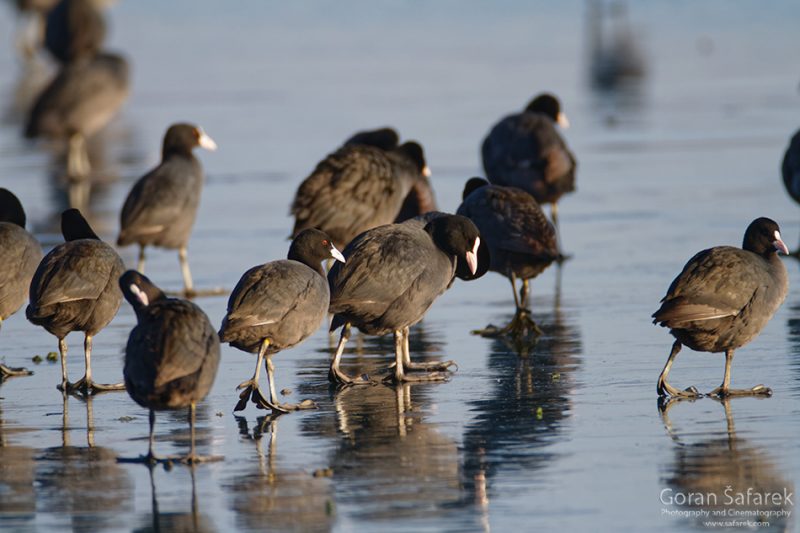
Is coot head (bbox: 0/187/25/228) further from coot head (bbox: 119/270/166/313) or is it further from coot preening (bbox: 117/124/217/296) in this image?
coot head (bbox: 119/270/166/313)

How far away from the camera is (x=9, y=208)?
12.2 meters

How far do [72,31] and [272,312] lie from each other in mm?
26162

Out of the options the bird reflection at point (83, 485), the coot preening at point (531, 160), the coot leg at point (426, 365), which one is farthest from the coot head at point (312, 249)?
the coot preening at point (531, 160)

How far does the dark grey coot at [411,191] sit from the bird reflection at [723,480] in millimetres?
6340

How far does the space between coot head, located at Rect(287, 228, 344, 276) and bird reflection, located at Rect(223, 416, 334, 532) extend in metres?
1.94

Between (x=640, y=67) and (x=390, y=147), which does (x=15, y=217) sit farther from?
(x=640, y=67)

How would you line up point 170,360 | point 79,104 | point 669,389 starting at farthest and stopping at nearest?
point 79,104 → point 669,389 → point 170,360

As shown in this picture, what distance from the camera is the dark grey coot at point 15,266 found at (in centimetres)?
1159

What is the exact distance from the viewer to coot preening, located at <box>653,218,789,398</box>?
9961 millimetres

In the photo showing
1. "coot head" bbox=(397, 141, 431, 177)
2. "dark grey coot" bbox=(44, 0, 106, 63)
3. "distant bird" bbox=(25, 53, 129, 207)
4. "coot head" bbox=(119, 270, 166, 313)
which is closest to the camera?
"coot head" bbox=(119, 270, 166, 313)

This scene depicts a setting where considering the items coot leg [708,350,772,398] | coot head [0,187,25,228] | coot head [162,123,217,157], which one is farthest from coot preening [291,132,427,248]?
coot leg [708,350,772,398]

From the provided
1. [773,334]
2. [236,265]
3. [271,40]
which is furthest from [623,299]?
[271,40]

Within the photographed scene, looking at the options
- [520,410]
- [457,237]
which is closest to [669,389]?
[520,410]

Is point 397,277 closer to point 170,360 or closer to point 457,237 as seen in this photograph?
point 457,237
